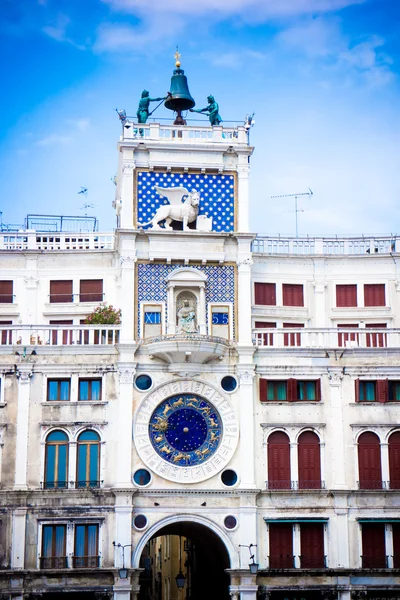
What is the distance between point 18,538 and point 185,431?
8849 mm

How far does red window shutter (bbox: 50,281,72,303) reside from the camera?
59469mm

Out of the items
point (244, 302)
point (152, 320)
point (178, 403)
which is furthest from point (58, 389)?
point (244, 302)

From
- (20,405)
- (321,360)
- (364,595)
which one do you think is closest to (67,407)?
(20,405)

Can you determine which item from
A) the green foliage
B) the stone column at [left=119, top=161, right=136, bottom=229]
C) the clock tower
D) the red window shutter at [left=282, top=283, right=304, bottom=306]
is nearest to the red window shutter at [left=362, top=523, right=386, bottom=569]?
the clock tower

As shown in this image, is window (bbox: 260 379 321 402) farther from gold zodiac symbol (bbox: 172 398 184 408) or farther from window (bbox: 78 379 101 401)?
window (bbox: 78 379 101 401)

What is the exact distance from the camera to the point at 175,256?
5538 cm

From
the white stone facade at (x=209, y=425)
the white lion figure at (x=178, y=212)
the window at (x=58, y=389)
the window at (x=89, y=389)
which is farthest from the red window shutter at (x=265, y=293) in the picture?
the window at (x=58, y=389)

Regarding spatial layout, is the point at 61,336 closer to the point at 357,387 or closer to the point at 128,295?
the point at 128,295

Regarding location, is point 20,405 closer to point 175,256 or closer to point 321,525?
point 175,256

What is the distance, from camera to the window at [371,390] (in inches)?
2149

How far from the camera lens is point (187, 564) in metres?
70.0

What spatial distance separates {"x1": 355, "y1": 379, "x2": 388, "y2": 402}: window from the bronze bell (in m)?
16.7

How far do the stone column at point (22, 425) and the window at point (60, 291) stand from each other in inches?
258

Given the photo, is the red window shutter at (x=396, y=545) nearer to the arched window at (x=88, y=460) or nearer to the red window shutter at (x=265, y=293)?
the red window shutter at (x=265, y=293)
